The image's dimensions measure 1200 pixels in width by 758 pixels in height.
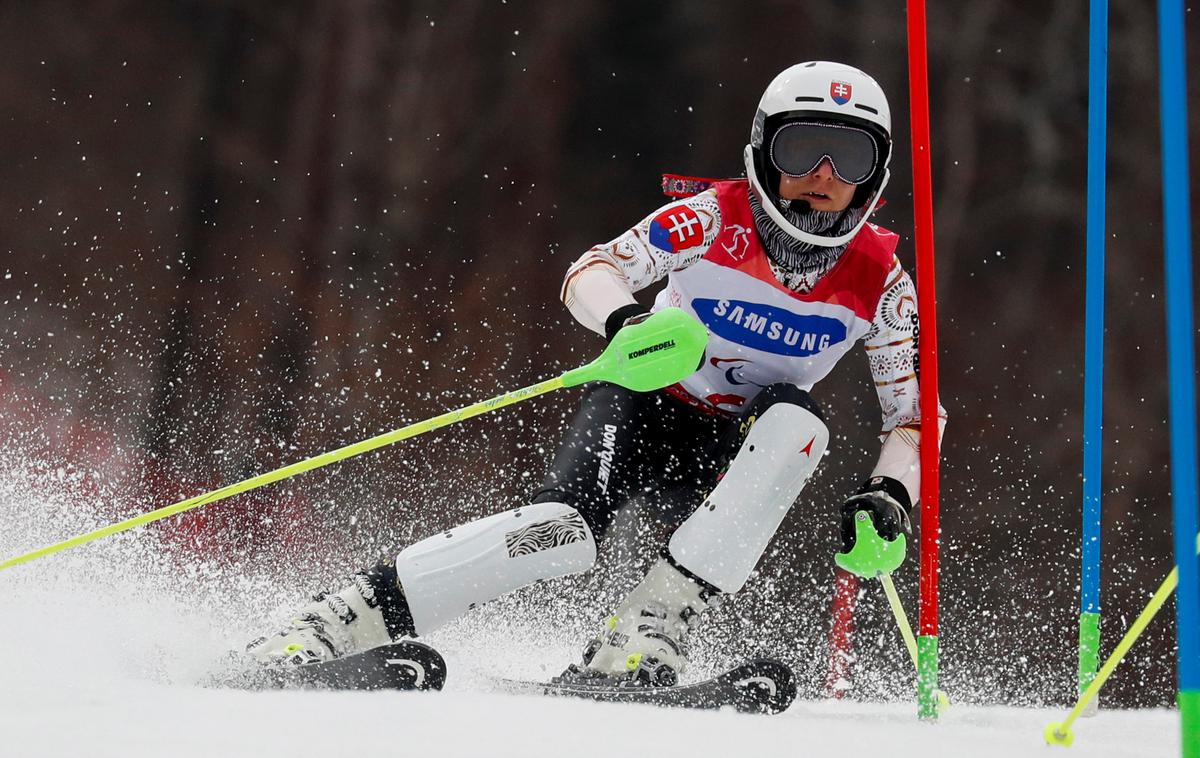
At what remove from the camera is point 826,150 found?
210cm

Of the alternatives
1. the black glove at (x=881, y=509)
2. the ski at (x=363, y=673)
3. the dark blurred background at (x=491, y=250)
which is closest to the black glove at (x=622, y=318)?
the black glove at (x=881, y=509)

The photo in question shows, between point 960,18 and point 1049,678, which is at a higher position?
point 960,18

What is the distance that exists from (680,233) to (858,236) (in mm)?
353

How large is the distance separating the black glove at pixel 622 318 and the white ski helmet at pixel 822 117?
369 mm

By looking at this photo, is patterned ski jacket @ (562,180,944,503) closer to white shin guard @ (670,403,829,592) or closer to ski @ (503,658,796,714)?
white shin guard @ (670,403,829,592)

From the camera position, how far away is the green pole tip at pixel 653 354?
1847mm

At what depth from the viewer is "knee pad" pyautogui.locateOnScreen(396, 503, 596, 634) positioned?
1.86 m

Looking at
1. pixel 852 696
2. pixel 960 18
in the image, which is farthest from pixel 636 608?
pixel 960 18

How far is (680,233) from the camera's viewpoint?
2.11 m

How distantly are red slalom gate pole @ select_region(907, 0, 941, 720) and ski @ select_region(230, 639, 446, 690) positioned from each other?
80cm

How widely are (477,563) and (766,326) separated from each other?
27.6 inches

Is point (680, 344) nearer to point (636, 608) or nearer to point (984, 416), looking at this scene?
point (636, 608)

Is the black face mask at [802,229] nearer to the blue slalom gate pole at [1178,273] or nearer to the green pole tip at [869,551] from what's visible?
the green pole tip at [869,551]

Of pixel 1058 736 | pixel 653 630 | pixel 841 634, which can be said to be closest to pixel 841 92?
pixel 653 630
